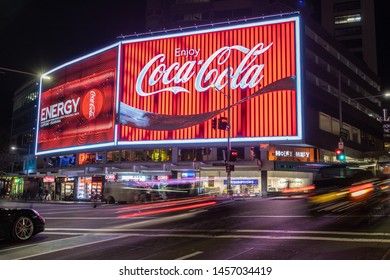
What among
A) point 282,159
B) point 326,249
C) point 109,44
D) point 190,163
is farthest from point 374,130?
point 326,249

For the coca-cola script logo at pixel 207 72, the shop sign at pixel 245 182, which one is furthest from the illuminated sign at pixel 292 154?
the coca-cola script logo at pixel 207 72

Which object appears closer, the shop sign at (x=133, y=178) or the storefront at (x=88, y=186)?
the shop sign at (x=133, y=178)

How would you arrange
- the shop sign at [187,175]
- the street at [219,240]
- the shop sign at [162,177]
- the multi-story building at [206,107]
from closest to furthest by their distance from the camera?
the street at [219,240] < the multi-story building at [206,107] < the shop sign at [162,177] < the shop sign at [187,175]

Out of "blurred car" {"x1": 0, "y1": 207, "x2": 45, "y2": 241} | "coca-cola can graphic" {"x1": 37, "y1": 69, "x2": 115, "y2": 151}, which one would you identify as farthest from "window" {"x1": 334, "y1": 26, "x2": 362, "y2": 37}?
"blurred car" {"x1": 0, "y1": 207, "x2": 45, "y2": 241}

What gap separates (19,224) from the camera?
11.4m

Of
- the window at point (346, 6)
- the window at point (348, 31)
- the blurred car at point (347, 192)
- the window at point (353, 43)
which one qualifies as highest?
the window at point (346, 6)

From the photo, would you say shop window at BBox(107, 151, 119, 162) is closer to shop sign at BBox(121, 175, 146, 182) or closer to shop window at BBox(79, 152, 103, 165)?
shop window at BBox(79, 152, 103, 165)

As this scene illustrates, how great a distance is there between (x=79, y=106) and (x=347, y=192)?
1561 inches

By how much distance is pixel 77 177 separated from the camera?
53656 mm

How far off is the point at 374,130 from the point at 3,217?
242 feet

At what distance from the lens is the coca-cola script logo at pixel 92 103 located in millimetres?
49909

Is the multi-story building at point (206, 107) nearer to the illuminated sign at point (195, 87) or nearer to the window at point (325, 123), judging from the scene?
the illuminated sign at point (195, 87)

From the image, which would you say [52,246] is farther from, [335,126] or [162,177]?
[335,126]

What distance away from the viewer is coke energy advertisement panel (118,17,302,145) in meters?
40.7
